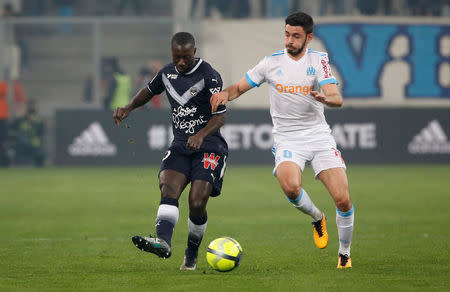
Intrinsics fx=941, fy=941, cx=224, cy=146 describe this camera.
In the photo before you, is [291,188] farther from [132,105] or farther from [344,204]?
[132,105]

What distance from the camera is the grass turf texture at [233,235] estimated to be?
297 inches

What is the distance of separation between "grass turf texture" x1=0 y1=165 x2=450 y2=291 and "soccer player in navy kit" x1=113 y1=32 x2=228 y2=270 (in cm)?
50

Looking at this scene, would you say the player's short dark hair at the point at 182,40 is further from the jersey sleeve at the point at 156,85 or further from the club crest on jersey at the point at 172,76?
the jersey sleeve at the point at 156,85

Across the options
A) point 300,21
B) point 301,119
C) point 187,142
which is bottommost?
point 187,142

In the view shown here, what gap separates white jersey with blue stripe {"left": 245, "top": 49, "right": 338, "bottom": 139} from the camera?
8.55 metres

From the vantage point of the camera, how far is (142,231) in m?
11.5

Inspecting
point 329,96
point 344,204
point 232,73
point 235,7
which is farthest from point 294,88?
point 235,7

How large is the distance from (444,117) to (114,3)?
9678 mm

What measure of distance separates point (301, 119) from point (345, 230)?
1.11 metres

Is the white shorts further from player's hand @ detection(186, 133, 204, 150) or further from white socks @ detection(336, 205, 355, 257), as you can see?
player's hand @ detection(186, 133, 204, 150)

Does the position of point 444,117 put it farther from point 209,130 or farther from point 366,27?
point 209,130

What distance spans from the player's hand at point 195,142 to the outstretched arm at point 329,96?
101cm

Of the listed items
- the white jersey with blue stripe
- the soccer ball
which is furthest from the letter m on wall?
the soccer ball

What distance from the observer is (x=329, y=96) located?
8.12 m
